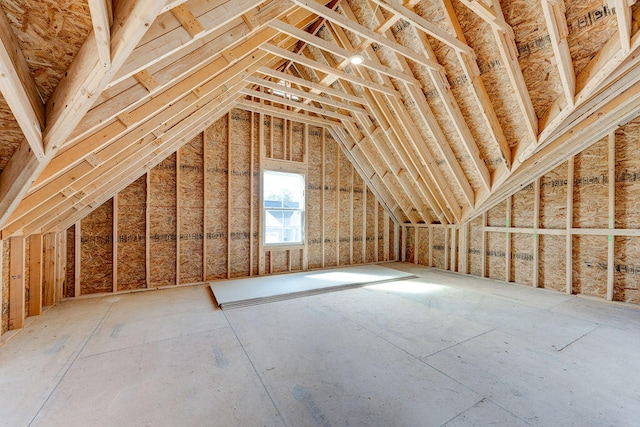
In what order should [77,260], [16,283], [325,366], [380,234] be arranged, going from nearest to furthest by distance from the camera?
[325,366] → [16,283] → [77,260] → [380,234]

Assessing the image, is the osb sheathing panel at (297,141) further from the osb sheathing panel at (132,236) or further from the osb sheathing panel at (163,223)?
the osb sheathing panel at (132,236)

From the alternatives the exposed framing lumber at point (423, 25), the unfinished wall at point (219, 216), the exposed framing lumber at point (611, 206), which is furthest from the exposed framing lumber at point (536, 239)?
the unfinished wall at point (219, 216)

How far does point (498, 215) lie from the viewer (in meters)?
4.94

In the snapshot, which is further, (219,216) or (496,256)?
(496,256)

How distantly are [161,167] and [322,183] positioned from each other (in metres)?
3.16

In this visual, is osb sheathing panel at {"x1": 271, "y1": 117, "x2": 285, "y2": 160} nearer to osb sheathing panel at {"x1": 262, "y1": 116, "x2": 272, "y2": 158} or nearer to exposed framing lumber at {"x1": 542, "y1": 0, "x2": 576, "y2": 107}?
osb sheathing panel at {"x1": 262, "y1": 116, "x2": 272, "y2": 158}

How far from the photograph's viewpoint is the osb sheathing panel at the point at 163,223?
13.9 ft

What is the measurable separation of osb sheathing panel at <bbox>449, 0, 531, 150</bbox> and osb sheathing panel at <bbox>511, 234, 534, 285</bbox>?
6.67ft

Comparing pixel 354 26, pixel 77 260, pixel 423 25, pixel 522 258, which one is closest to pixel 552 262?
pixel 522 258

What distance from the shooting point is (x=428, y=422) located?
4.92ft

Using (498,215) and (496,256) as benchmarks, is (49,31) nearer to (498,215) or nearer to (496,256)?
(498,215)

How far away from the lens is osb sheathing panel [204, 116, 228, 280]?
4.64 meters

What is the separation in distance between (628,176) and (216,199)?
6.54 metres

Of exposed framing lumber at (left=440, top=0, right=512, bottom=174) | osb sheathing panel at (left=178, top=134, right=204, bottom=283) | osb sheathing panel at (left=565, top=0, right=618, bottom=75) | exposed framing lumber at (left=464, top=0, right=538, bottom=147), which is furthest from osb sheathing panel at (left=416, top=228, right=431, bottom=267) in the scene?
osb sheathing panel at (left=178, top=134, right=204, bottom=283)
